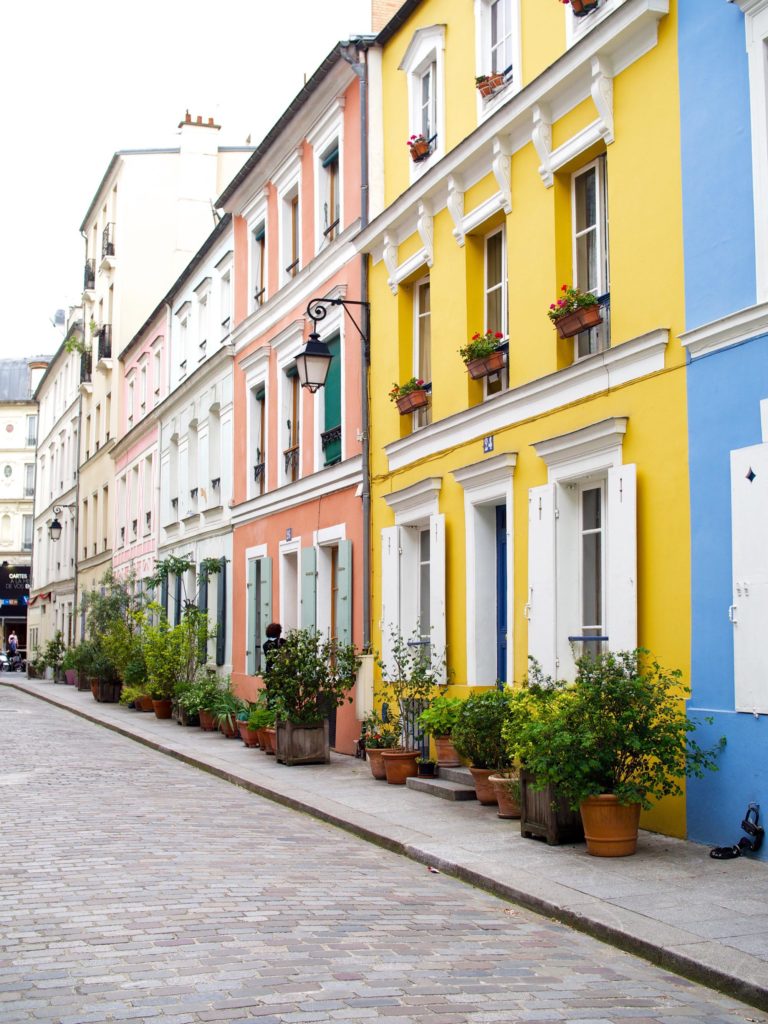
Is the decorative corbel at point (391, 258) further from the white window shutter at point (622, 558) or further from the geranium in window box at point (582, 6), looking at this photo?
the white window shutter at point (622, 558)

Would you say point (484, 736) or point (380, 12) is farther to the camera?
point (380, 12)

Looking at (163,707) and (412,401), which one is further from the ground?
(412,401)

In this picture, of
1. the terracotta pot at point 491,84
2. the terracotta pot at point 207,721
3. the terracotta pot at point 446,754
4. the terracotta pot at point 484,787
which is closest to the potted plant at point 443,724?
the terracotta pot at point 446,754

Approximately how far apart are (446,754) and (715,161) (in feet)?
21.6

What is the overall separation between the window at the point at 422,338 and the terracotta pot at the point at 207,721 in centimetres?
746

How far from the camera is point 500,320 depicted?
13.0 meters

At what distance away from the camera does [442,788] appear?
11773 mm

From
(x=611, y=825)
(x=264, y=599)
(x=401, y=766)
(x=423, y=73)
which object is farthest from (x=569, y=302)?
(x=264, y=599)

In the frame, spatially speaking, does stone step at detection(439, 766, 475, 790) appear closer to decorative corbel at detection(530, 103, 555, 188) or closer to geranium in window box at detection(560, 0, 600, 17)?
decorative corbel at detection(530, 103, 555, 188)

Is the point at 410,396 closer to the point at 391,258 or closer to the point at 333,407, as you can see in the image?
the point at 391,258

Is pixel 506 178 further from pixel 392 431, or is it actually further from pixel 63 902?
pixel 63 902

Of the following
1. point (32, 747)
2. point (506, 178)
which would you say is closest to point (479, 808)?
point (506, 178)

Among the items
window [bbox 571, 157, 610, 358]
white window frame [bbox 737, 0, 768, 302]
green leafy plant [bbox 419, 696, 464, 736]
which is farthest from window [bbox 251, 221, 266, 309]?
white window frame [bbox 737, 0, 768, 302]

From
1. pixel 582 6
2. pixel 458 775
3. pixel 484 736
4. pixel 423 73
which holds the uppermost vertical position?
pixel 423 73
